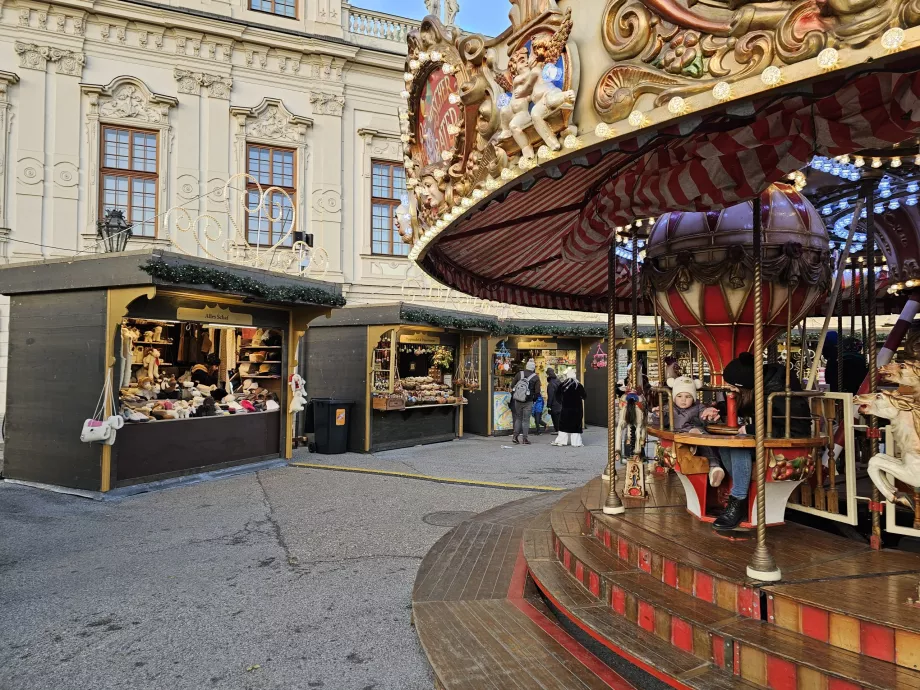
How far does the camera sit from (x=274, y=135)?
58.9 ft

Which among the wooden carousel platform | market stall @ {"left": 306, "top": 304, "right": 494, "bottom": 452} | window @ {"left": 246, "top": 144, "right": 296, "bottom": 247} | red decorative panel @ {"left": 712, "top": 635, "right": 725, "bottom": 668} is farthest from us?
window @ {"left": 246, "top": 144, "right": 296, "bottom": 247}

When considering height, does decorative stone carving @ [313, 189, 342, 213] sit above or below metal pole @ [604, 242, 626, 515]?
above

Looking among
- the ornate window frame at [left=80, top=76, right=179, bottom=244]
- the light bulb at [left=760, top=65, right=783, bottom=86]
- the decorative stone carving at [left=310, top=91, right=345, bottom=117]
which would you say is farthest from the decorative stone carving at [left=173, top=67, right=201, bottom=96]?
the light bulb at [left=760, top=65, right=783, bottom=86]

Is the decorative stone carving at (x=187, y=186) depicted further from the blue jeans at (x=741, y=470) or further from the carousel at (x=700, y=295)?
the blue jeans at (x=741, y=470)

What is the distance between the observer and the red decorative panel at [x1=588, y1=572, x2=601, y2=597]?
402 cm

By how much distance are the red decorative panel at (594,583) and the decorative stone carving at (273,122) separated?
17.1m

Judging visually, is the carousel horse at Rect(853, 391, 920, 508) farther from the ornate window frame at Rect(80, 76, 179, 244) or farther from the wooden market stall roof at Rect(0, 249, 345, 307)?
the ornate window frame at Rect(80, 76, 179, 244)

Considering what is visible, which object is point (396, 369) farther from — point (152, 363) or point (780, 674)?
point (780, 674)

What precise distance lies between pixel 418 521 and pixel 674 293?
3980mm

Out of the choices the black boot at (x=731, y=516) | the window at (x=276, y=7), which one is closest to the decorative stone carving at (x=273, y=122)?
the window at (x=276, y=7)

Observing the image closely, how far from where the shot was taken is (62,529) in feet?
22.2

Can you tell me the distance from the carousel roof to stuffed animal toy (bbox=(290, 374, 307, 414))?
18.6ft

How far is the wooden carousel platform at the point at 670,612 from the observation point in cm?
280

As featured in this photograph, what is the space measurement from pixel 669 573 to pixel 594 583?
0.57 metres
